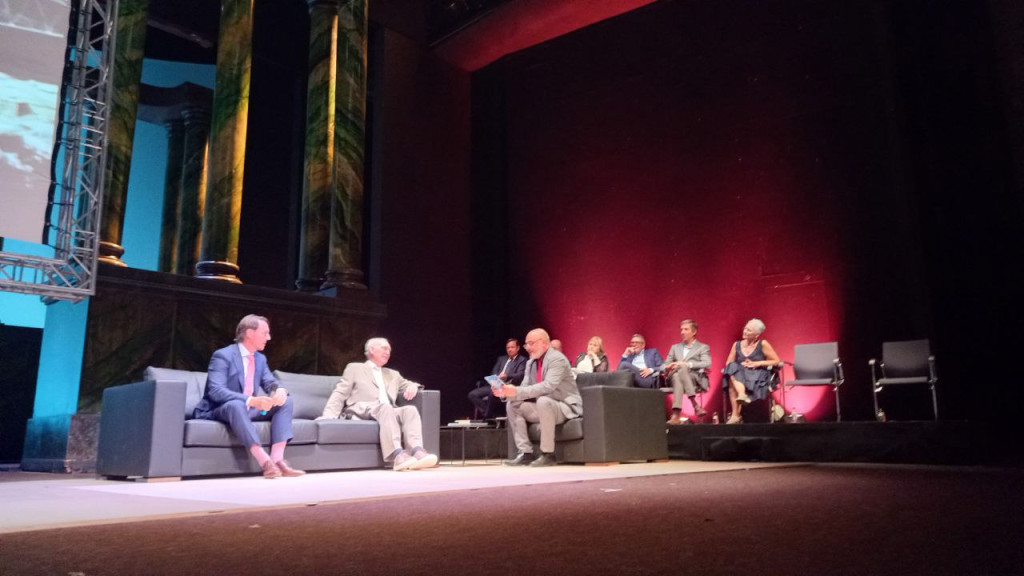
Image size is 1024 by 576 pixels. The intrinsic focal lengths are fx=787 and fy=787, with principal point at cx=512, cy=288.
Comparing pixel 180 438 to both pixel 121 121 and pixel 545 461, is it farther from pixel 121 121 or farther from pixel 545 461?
pixel 121 121

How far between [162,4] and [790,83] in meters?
7.37

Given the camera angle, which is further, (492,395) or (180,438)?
(492,395)

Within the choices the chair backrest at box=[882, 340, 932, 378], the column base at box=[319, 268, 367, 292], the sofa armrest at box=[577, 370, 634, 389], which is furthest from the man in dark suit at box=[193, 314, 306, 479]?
the chair backrest at box=[882, 340, 932, 378]

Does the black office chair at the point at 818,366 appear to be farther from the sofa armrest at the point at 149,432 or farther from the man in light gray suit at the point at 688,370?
the sofa armrest at the point at 149,432

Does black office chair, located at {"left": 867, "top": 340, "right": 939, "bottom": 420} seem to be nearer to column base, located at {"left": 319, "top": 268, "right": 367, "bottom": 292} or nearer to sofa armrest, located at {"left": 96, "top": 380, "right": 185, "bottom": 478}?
column base, located at {"left": 319, "top": 268, "right": 367, "bottom": 292}

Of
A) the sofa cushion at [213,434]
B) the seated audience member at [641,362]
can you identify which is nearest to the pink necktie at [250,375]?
the sofa cushion at [213,434]

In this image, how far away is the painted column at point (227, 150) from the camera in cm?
789

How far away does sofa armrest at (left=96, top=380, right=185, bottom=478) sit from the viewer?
14.6 ft

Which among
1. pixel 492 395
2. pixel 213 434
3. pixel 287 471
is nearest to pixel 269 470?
pixel 287 471

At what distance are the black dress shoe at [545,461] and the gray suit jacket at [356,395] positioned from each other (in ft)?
3.83

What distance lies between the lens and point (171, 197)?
1050cm

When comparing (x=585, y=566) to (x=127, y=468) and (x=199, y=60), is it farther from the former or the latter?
(x=199, y=60)

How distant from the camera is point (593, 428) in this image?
580cm

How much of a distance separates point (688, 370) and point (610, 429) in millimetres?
2261
